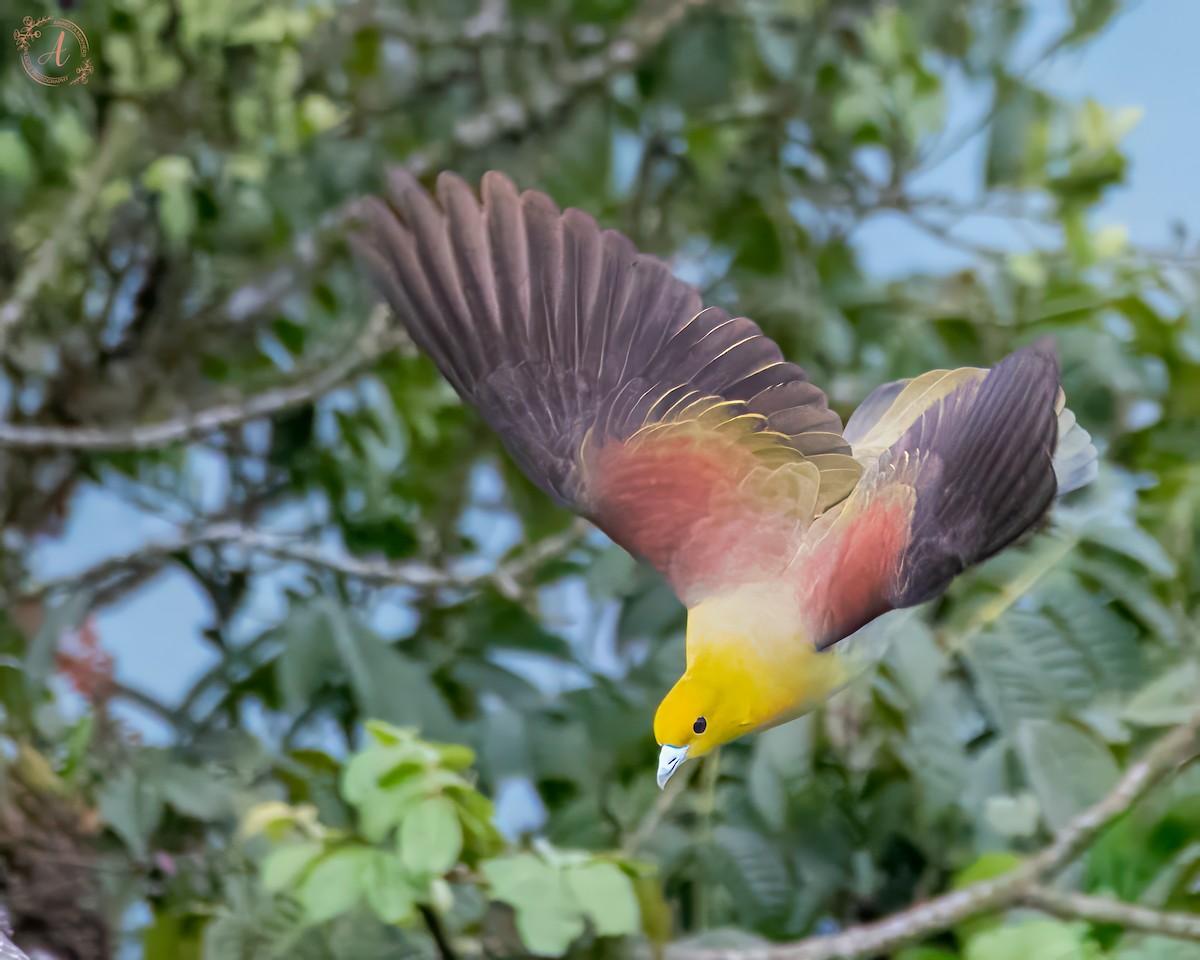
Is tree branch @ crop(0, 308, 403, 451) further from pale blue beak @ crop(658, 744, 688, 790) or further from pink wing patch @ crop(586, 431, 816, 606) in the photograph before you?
pale blue beak @ crop(658, 744, 688, 790)

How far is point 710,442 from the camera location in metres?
0.74

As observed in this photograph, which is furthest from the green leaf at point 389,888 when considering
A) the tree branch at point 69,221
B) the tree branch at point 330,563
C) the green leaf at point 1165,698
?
the tree branch at point 69,221

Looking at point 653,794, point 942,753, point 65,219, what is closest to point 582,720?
point 653,794

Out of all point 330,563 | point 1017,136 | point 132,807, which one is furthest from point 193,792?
point 1017,136

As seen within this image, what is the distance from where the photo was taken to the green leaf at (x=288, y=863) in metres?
0.98

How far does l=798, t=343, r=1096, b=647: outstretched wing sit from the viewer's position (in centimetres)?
65

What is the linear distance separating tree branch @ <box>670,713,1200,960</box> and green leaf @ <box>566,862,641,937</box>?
13cm

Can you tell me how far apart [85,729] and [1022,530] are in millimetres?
939

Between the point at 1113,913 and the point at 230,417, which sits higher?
the point at 230,417

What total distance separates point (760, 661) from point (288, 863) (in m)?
0.48

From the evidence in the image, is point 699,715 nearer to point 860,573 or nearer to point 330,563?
point 860,573

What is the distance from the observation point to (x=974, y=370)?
737mm

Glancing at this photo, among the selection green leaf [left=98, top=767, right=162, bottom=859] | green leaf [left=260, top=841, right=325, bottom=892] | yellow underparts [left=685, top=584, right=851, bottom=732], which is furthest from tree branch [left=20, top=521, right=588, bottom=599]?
yellow underparts [left=685, top=584, right=851, bottom=732]

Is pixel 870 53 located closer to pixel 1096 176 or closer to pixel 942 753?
pixel 1096 176
